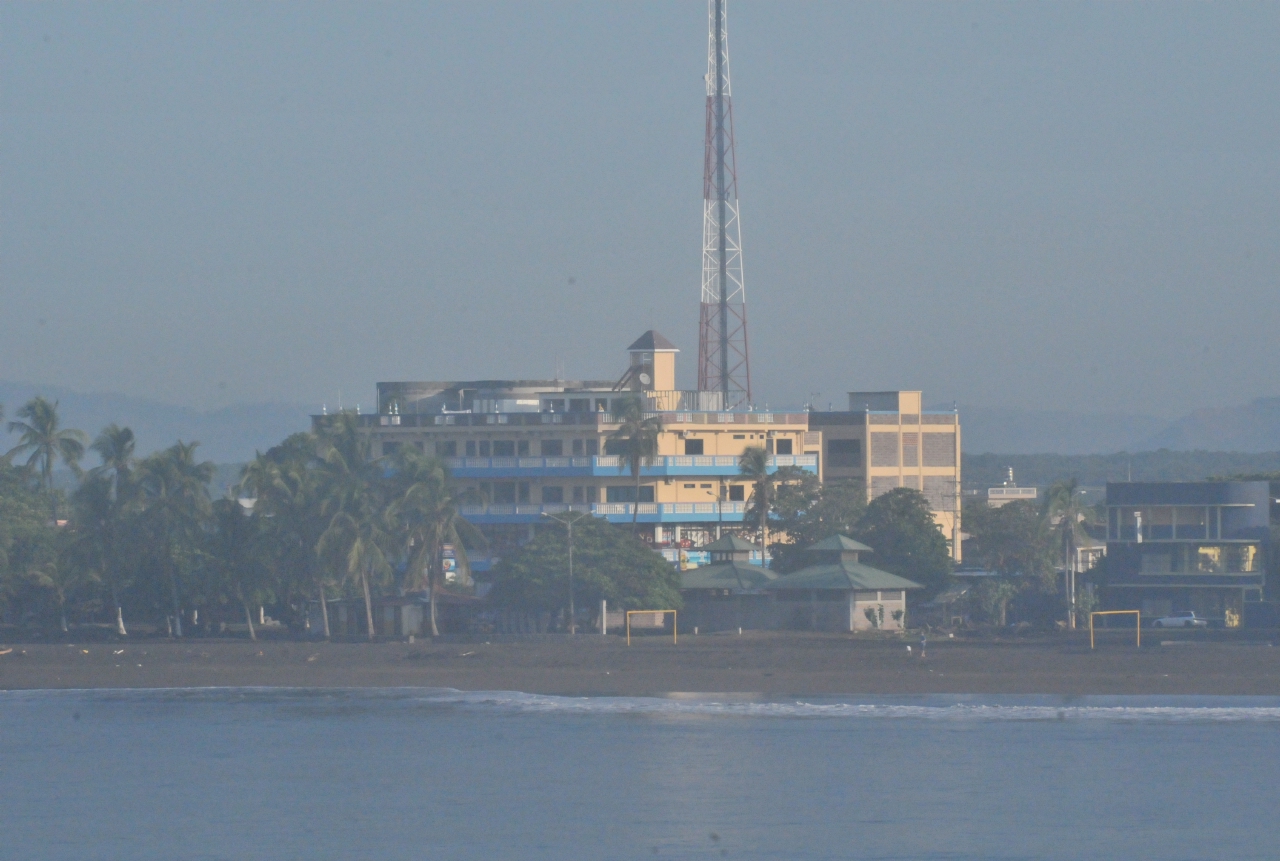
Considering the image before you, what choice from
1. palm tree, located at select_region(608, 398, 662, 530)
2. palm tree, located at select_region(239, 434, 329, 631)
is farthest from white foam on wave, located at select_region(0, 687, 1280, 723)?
palm tree, located at select_region(608, 398, 662, 530)

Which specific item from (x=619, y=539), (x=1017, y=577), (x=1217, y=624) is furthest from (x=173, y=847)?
(x=1017, y=577)

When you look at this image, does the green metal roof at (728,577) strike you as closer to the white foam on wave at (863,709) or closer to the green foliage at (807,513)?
the green foliage at (807,513)

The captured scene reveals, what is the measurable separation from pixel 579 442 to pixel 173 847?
49856 millimetres

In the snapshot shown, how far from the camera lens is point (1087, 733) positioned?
1575 inches

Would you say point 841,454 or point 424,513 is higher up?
point 841,454

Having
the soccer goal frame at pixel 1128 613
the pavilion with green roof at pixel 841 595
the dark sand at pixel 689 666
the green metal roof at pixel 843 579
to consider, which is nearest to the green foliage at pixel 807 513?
the pavilion with green roof at pixel 841 595

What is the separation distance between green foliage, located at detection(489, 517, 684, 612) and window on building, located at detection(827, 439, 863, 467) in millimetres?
31166

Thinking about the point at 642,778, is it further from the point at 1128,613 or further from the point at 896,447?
the point at 896,447

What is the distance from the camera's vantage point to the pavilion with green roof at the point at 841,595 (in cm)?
6078

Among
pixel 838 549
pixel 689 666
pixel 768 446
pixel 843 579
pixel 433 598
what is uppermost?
pixel 768 446

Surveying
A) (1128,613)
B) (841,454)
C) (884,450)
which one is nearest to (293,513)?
(1128,613)

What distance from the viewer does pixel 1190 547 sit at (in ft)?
202

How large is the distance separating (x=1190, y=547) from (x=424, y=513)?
26.8 meters

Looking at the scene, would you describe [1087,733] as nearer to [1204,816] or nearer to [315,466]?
[1204,816]
